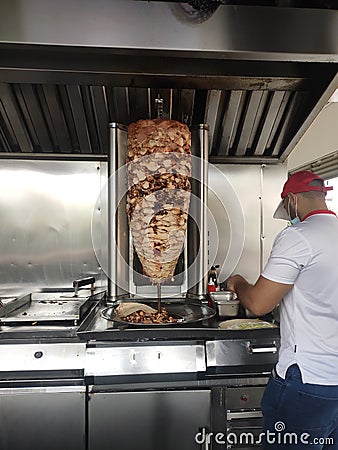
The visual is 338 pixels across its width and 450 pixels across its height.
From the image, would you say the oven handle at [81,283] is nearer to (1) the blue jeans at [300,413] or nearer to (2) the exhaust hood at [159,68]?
(2) the exhaust hood at [159,68]

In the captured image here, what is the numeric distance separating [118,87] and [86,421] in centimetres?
159

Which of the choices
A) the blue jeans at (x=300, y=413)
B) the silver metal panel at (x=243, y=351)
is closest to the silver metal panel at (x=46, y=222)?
the silver metal panel at (x=243, y=351)

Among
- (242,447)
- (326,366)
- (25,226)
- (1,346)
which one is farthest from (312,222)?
(25,226)

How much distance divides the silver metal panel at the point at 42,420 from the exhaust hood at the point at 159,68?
142 centimetres

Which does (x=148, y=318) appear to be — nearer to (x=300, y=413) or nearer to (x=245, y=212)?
(x=300, y=413)

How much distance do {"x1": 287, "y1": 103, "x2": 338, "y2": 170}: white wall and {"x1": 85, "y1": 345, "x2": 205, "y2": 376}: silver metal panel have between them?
9.08ft

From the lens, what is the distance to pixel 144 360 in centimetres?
178

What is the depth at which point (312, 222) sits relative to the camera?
1.64 meters

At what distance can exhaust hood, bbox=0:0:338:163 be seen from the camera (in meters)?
1.52

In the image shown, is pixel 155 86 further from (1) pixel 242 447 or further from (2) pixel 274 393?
(1) pixel 242 447

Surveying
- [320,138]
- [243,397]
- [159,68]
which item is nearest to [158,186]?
[159,68]

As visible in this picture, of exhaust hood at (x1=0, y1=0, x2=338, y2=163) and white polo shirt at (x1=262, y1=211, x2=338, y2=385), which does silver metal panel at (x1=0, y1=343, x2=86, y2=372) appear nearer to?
white polo shirt at (x1=262, y1=211, x2=338, y2=385)

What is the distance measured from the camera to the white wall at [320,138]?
12.2 ft

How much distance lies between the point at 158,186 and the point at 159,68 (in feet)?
1.68
